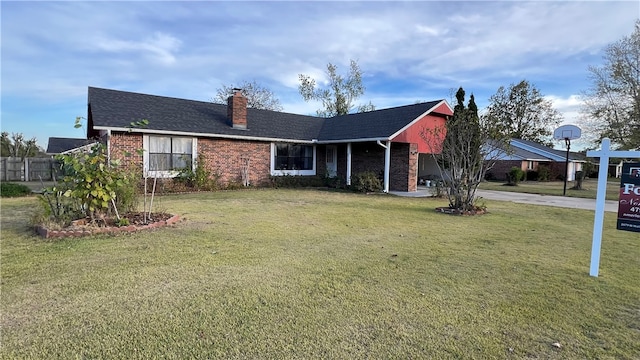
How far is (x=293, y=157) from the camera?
1861 centimetres

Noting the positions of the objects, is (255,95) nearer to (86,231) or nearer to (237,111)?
(237,111)

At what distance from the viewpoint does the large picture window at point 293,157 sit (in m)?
18.0

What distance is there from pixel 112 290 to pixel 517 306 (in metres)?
4.35

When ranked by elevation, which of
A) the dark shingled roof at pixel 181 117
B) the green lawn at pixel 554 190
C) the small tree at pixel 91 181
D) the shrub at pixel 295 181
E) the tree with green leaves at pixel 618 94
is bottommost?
the green lawn at pixel 554 190

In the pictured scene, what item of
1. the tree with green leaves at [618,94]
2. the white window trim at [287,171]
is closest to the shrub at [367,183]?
the white window trim at [287,171]

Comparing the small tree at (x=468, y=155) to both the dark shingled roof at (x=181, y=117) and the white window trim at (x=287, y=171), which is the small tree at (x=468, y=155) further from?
the dark shingled roof at (x=181, y=117)

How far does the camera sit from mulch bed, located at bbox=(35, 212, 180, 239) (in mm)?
5945

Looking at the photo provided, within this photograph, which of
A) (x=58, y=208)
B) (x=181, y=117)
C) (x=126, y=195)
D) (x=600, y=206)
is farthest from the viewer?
(x=181, y=117)

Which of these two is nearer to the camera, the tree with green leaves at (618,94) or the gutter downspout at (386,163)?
the gutter downspout at (386,163)

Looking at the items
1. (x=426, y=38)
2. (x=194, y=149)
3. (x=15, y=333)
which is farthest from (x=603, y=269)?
(x=194, y=149)

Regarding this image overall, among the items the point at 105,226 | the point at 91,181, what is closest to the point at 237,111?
the point at 91,181

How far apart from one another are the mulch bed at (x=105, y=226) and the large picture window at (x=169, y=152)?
24.3 ft

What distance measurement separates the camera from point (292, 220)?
26.5 ft

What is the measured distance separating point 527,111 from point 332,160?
3661cm
